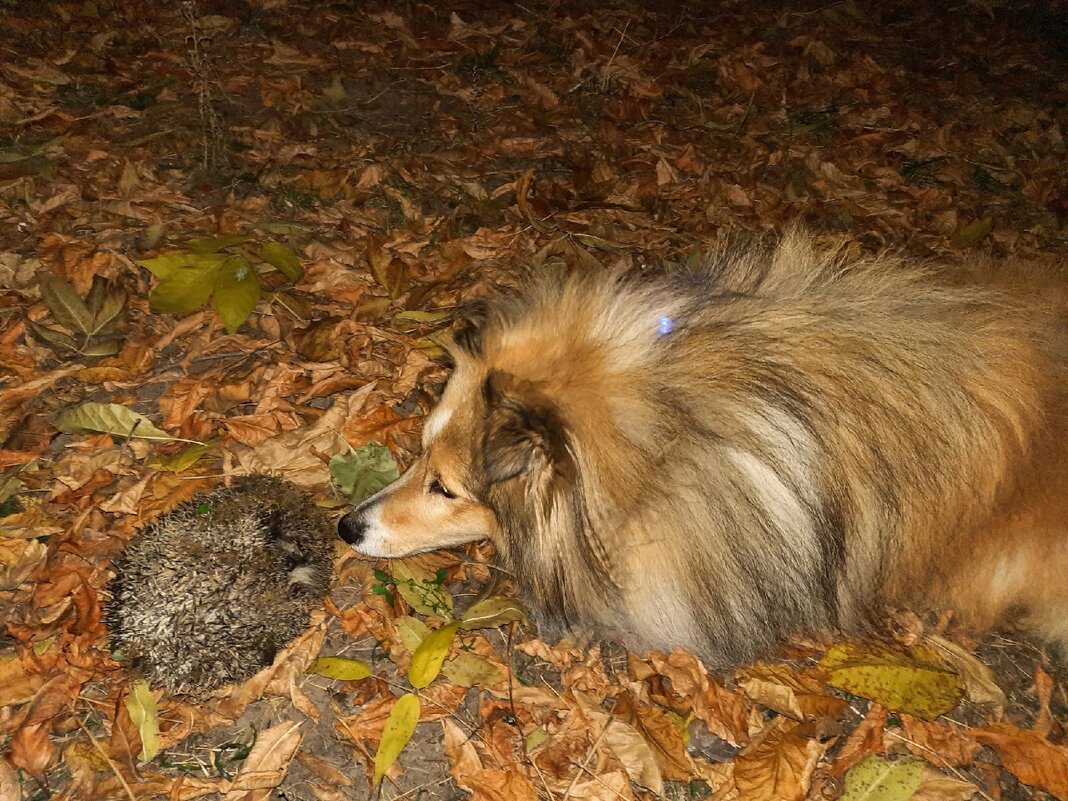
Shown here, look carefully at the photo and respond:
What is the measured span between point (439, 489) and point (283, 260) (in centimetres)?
205

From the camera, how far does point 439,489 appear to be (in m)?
2.82

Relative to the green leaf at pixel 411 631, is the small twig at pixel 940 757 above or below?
above

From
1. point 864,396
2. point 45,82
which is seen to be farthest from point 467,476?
point 45,82

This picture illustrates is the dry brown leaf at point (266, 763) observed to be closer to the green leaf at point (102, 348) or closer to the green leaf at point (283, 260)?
the green leaf at point (102, 348)

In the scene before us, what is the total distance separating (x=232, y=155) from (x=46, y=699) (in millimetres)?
3690

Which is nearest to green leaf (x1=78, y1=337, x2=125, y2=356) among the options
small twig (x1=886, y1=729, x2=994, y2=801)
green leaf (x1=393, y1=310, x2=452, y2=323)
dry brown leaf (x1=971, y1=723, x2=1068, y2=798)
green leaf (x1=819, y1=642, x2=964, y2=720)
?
green leaf (x1=393, y1=310, x2=452, y2=323)

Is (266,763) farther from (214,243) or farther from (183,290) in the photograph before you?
(214,243)

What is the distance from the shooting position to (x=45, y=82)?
5.38 metres

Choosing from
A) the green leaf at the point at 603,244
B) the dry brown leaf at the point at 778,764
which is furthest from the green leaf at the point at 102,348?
the dry brown leaf at the point at 778,764

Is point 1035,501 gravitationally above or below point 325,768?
above

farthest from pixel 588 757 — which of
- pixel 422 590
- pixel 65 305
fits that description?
pixel 65 305

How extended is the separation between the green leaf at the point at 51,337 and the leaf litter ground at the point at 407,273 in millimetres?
19

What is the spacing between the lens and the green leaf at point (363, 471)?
11.0 ft

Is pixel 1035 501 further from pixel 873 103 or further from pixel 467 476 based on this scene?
pixel 873 103
